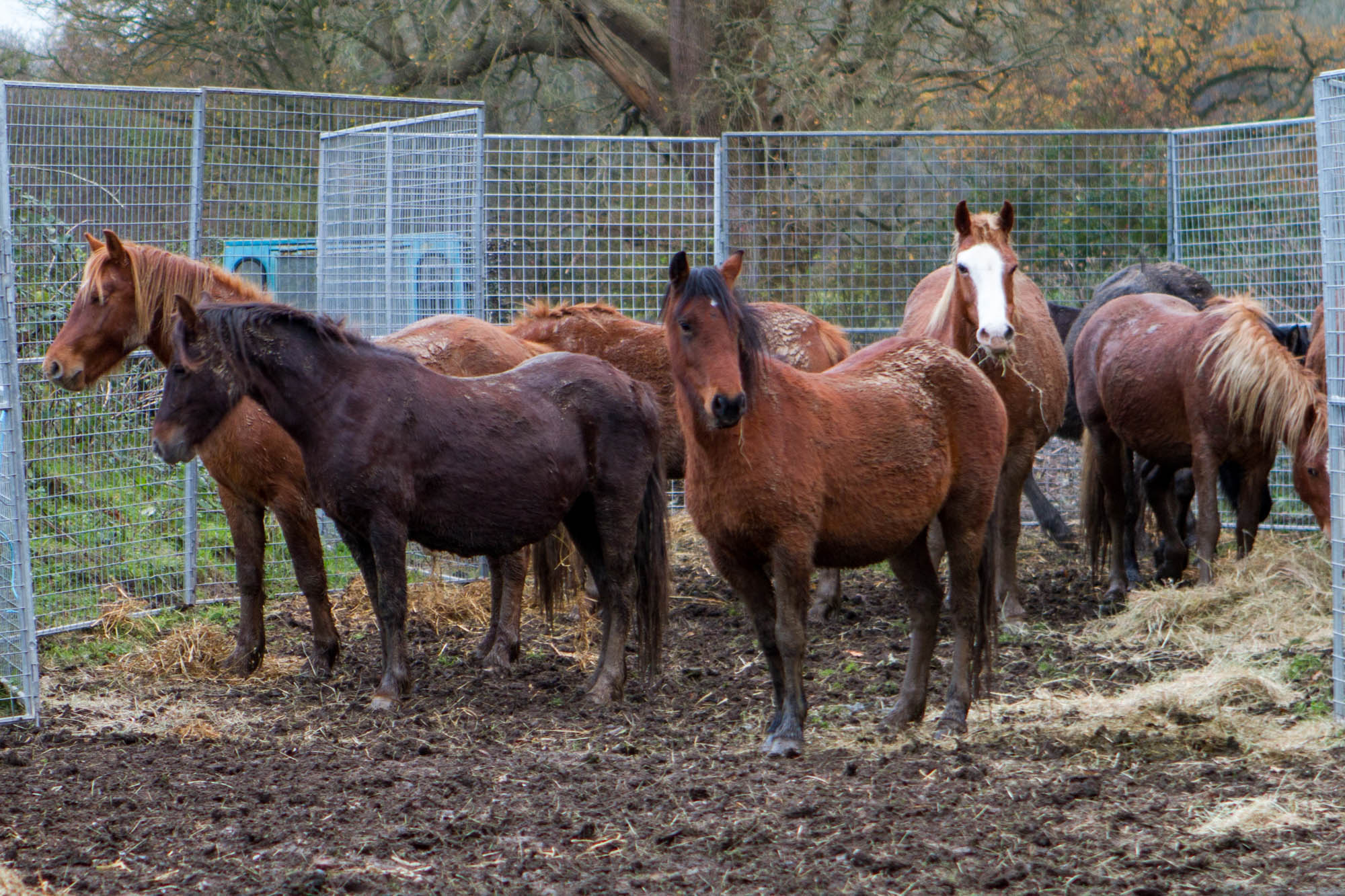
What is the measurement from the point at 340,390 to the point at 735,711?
212 centimetres

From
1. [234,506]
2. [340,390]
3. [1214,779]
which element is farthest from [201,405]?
[1214,779]

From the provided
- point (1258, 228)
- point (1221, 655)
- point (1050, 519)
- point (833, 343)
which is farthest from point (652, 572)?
point (1258, 228)

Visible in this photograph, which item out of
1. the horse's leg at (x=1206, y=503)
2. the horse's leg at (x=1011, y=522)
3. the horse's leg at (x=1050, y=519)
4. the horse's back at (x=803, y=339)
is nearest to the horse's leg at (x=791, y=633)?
the horse's leg at (x=1011, y=522)

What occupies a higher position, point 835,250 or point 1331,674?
point 835,250

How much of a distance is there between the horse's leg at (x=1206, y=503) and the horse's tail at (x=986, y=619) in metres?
2.44

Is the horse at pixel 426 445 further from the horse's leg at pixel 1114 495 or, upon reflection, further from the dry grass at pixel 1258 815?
the horse's leg at pixel 1114 495

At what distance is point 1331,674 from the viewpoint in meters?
5.19

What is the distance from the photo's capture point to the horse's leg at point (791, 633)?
13.9ft

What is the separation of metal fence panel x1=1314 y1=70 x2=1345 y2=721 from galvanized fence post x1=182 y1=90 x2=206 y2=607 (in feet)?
18.8

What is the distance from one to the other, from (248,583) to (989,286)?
3.81 meters

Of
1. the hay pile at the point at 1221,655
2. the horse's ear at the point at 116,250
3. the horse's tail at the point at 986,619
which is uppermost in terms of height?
the horse's ear at the point at 116,250

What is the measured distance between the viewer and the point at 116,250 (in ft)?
19.6

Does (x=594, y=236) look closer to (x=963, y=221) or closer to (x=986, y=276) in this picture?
(x=963, y=221)

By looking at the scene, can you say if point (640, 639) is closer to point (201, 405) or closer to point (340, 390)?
point (340, 390)
